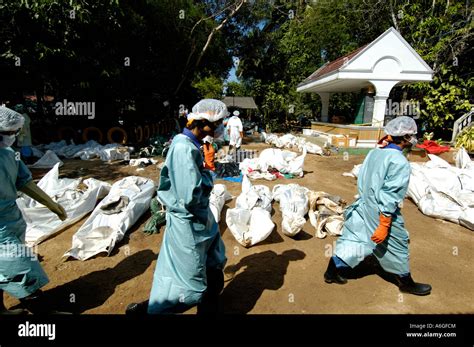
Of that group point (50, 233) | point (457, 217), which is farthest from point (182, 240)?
point (457, 217)

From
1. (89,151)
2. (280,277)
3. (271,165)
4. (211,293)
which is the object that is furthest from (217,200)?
(89,151)

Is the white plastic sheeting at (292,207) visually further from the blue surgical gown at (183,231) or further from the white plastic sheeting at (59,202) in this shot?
the white plastic sheeting at (59,202)

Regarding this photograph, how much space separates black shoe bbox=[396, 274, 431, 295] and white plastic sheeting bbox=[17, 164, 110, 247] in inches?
160

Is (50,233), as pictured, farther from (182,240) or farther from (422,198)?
(422,198)

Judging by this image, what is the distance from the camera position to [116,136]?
1041 cm

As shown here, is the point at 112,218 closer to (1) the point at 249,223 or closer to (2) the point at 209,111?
(1) the point at 249,223

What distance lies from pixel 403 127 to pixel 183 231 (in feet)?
6.62

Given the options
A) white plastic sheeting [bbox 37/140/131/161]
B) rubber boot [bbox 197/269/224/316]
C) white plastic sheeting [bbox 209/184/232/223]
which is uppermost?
white plastic sheeting [bbox 37/140/131/161]

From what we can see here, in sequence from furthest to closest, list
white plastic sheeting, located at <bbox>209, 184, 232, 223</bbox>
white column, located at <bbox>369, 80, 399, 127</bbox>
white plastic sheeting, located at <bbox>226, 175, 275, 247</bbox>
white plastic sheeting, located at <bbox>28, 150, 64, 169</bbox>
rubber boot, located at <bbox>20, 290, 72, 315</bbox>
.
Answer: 1. white column, located at <bbox>369, 80, 399, 127</bbox>
2. white plastic sheeting, located at <bbox>28, 150, 64, 169</bbox>
3. white plastic sheeting, located at <bbox>209, 184, 232, 223</bbox>
4. white plastic sheeting, located at <bbox>226, 175, 275, 247</bbox>
5. rubber boot, located at <bbox>20, 290, 72, 315</bbox>

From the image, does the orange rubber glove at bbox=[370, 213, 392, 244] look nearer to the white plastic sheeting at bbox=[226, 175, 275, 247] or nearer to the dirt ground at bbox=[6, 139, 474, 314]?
the dirt ground at bbox=[6, 139, 474, 314]

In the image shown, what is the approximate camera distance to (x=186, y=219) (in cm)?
175

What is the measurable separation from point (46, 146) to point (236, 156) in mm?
6337

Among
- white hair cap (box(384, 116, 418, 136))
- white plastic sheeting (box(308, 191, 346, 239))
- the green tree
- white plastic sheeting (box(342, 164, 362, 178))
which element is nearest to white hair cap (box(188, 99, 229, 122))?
white hair cap (box(384, 116, 418, 136))

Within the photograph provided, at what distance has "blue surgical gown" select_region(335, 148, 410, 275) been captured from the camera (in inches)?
87.4
